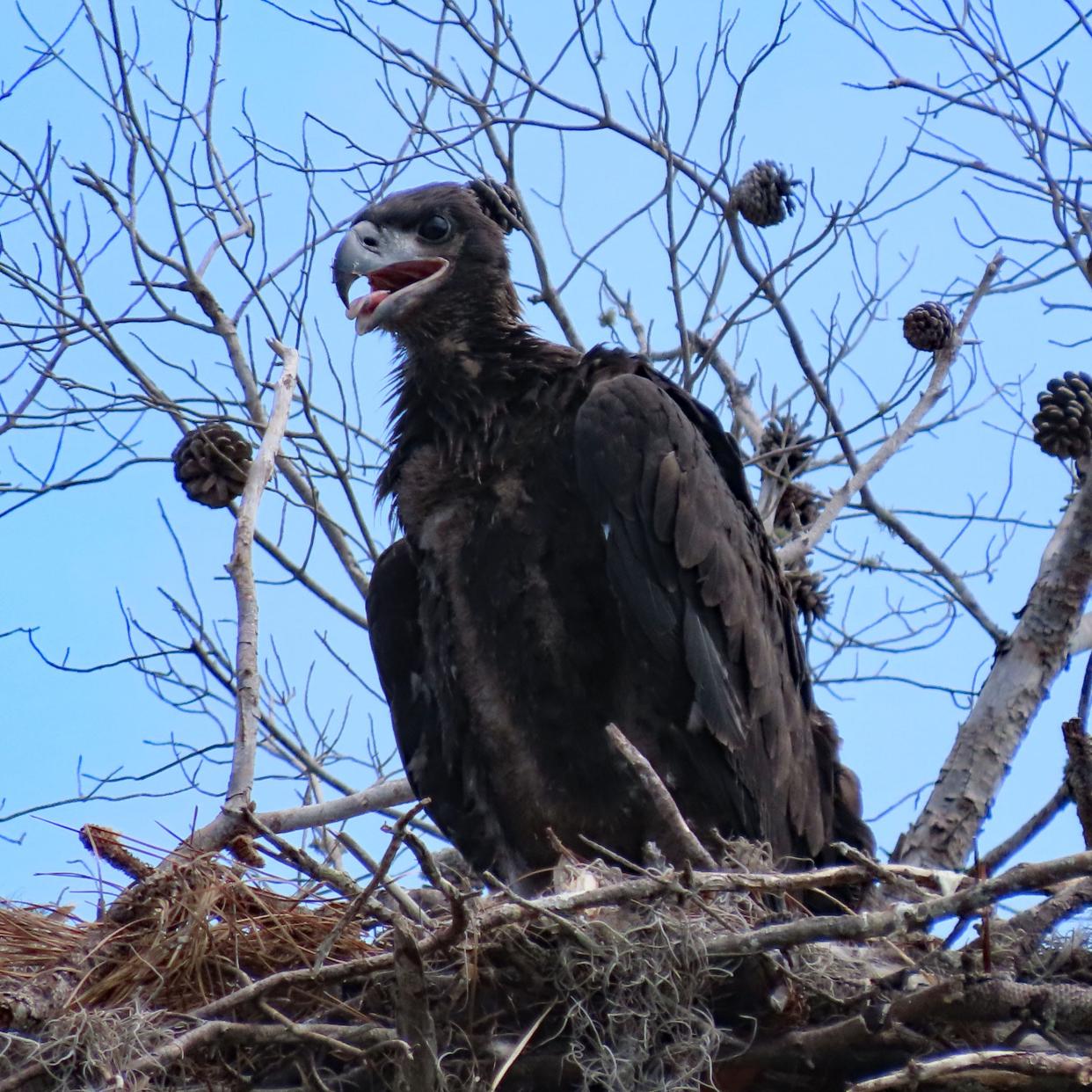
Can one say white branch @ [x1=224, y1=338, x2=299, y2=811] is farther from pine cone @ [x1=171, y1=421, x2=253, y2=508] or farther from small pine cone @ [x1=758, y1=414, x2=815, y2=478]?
small pine cone @ [x1=758, y1=414, x2=815, y2=478]

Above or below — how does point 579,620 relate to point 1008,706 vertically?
above

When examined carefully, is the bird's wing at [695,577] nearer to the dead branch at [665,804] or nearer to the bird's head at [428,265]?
the bird's head at [428,265]

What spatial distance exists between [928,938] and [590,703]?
1.36 metres

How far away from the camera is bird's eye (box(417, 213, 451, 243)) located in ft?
19.4

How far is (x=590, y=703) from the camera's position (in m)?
5.16

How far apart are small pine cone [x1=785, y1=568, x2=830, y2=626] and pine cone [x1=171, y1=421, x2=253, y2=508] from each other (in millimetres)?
2136

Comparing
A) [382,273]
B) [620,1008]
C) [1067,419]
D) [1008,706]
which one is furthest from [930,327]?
[620,1008]

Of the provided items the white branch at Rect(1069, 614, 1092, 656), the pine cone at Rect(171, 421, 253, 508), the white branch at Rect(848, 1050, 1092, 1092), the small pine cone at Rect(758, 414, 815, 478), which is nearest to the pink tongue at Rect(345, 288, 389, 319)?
the pine cone at Rect(171, 421, 253, 508)

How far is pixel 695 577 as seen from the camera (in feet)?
16.9

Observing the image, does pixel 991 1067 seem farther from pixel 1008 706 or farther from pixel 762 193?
pixel 762 193

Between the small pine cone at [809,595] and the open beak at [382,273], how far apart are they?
1801 mm

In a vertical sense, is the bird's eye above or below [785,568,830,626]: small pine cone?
above

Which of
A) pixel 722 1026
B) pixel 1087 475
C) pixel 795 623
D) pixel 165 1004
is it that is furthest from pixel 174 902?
pixel 1087 475

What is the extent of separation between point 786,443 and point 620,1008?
11.1 ft
